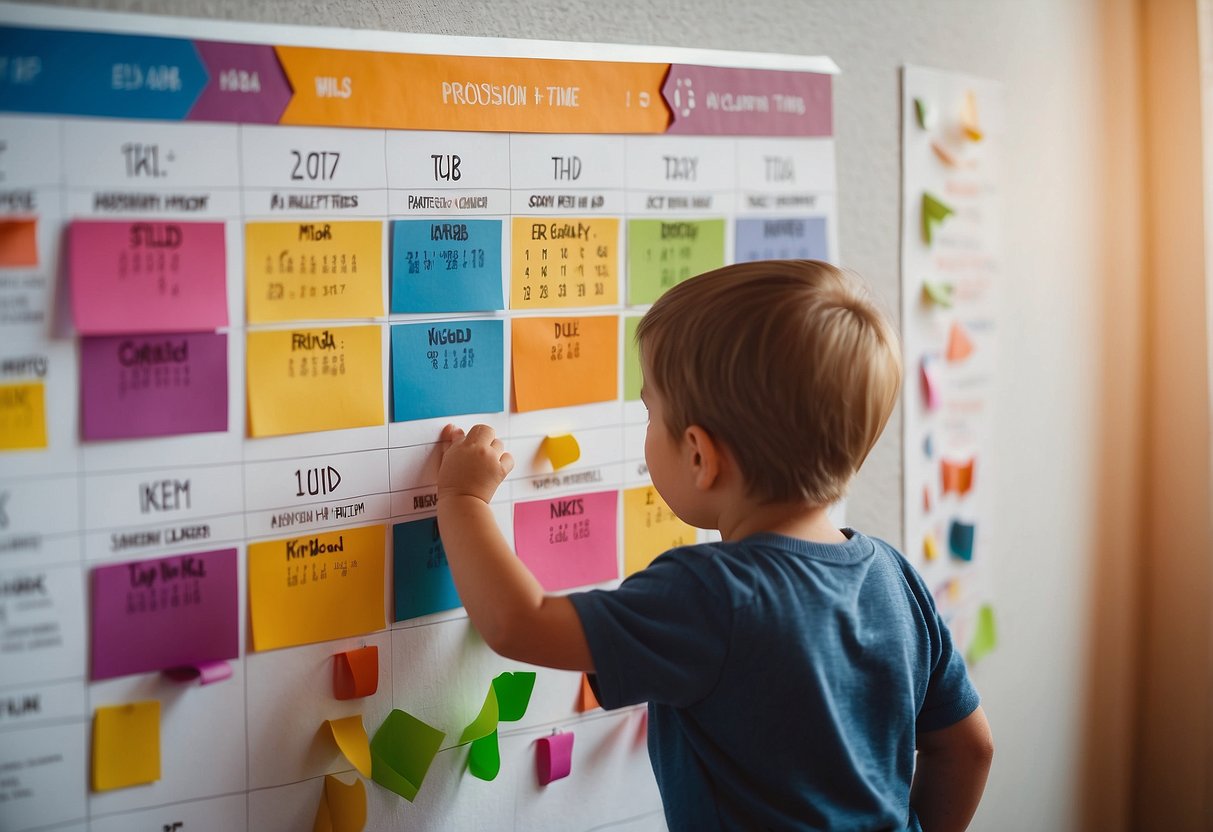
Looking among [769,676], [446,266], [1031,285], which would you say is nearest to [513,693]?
[769,676]

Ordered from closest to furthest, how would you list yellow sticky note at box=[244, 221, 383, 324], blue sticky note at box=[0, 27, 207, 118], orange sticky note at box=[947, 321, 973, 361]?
blue sticky note at box=[0, 27, 207, 118] < yellow sticky note at box=[244, 221, 383, 324] < orange sticky note at box=[947, 321, 973, 361]

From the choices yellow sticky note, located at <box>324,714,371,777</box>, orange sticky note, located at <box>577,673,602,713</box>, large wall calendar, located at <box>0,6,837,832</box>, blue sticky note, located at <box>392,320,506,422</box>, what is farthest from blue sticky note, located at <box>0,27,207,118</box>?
orange sticky note, located at <box>577,673,602,713</box>

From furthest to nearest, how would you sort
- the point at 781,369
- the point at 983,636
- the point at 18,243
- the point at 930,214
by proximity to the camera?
the point at 983,636 < the point at 930,214 < the point at 781,369 < the point at 18,243

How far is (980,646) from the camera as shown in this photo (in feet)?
4.36

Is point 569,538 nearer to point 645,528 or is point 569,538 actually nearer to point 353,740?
point 645,528

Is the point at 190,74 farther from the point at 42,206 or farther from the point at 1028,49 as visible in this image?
the point at 1028,49

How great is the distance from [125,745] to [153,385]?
0.26 m

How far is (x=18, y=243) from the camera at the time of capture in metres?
0.66

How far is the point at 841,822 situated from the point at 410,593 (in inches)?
15.2

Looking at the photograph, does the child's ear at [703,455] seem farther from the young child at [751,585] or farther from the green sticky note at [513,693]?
the green sticky note at [513,693]

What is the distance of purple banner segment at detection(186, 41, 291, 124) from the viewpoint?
705 mm

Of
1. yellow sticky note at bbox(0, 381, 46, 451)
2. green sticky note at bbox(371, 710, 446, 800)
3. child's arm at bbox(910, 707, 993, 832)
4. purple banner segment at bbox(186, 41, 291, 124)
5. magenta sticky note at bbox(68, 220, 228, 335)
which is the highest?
purple banner segment at bbox(186, 41, 291, 124)

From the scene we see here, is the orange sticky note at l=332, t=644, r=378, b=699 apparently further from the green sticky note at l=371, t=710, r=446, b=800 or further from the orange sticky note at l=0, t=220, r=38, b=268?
the orange sticky note at l=0, t=220, r=38, b=268

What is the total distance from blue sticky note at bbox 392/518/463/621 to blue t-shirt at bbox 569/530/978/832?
0.54ft
